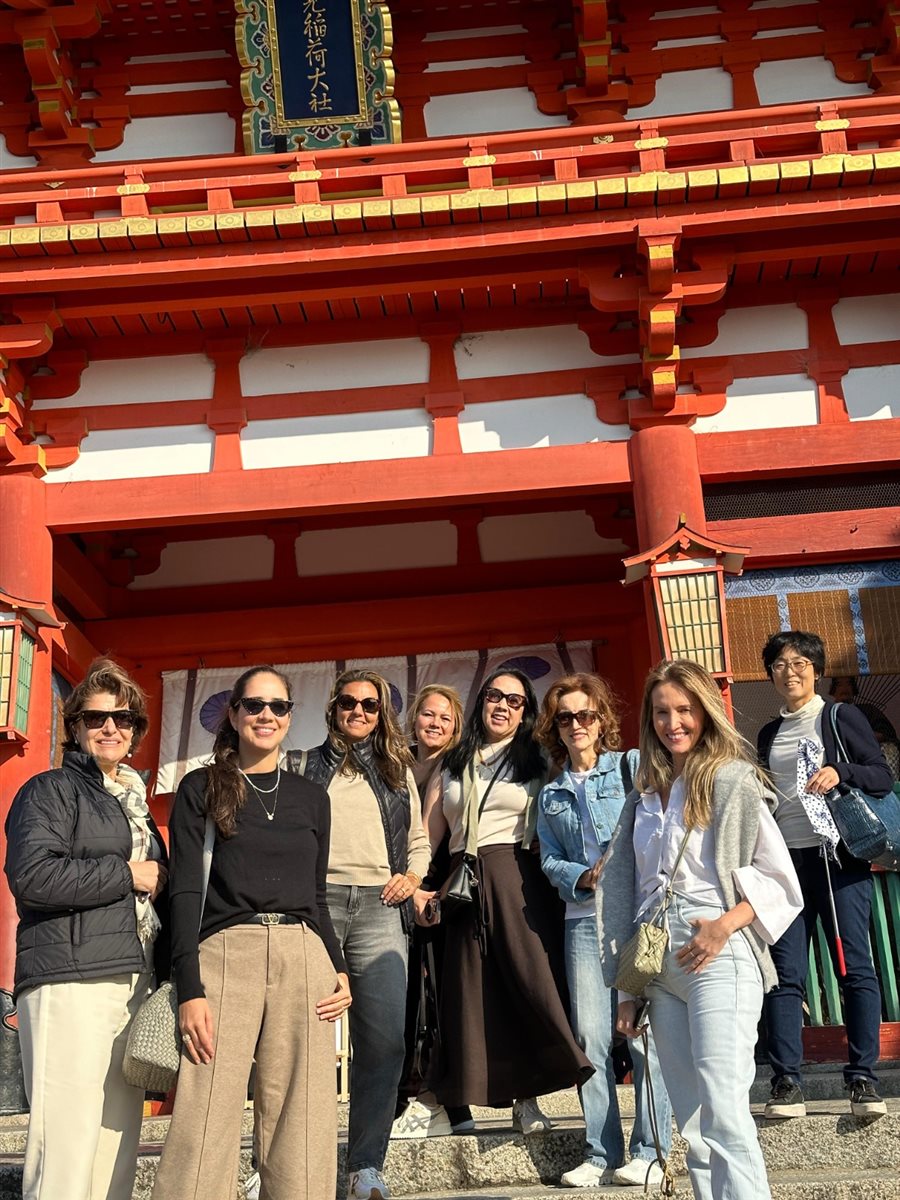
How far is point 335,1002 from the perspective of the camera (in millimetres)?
4070

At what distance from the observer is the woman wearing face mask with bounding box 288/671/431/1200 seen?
187 inches

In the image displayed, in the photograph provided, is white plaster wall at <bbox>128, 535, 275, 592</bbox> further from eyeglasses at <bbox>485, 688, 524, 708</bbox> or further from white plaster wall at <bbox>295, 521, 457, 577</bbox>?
eyeglasses at <bbox>485, 688, 524, 708</bbox>

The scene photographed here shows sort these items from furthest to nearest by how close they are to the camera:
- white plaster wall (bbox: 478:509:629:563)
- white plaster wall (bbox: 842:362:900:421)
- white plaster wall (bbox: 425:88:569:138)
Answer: white plaster wall (bbox: 478:509:629:563) → white plaster wall (bbox: 425:88:569:138) → white plaster wall (bbox: 842:362:900:421)

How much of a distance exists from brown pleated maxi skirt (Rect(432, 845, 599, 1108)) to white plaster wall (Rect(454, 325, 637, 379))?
4.30 m

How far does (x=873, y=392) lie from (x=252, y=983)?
6.07 m

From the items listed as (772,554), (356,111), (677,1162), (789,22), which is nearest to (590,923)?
(677,1162)

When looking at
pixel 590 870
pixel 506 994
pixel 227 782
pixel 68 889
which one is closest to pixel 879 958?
pixel 506 994

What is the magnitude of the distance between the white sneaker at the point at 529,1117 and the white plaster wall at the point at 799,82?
24.2 feet

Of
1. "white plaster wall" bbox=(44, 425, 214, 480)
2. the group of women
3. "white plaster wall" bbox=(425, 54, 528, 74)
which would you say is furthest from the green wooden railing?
"white plaster wall" bbox=(425, 54, 528, 74)

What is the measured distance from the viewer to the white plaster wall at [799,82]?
395 inches

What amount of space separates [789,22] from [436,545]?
436cm

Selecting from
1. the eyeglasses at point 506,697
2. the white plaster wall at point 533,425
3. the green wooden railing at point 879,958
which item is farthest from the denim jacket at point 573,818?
the white plaster wall at point 533,425

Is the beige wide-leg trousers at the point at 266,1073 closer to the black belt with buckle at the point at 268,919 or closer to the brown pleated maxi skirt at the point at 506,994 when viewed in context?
the black belt with buckle at the point at 268,919

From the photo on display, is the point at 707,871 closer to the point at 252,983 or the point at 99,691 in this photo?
the point at 252,983
